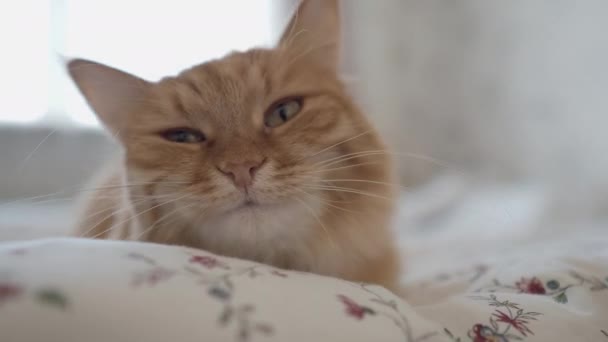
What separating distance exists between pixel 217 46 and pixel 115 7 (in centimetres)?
67

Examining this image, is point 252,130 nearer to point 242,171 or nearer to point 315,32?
point 242,171

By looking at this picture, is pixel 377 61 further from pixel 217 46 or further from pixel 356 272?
pixel 356 272


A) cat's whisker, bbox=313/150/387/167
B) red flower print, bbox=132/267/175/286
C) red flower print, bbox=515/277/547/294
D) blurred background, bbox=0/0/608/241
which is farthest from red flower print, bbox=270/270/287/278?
blurred background, bbox=0/0/608/241

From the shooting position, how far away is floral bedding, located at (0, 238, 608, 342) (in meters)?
0.52

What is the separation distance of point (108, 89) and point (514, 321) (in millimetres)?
1011

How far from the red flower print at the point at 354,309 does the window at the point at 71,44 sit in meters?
2.44

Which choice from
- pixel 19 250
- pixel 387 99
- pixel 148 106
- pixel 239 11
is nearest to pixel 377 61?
pixel 387 99

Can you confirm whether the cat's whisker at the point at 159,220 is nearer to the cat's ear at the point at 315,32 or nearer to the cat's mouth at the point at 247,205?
the cat's mouth at the point at 247,205

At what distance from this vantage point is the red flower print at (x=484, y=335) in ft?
2.47

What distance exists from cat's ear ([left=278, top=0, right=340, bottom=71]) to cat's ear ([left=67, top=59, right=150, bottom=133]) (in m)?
0.37

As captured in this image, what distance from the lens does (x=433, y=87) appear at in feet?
12.1

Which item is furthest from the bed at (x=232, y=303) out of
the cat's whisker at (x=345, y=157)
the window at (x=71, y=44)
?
the window at (x=71, y=44)

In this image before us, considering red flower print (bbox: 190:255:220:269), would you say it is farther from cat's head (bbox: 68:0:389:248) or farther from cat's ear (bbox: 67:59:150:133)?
cat's ear (bbox: 67:59:150:133)

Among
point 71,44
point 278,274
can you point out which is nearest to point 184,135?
point 278,274
